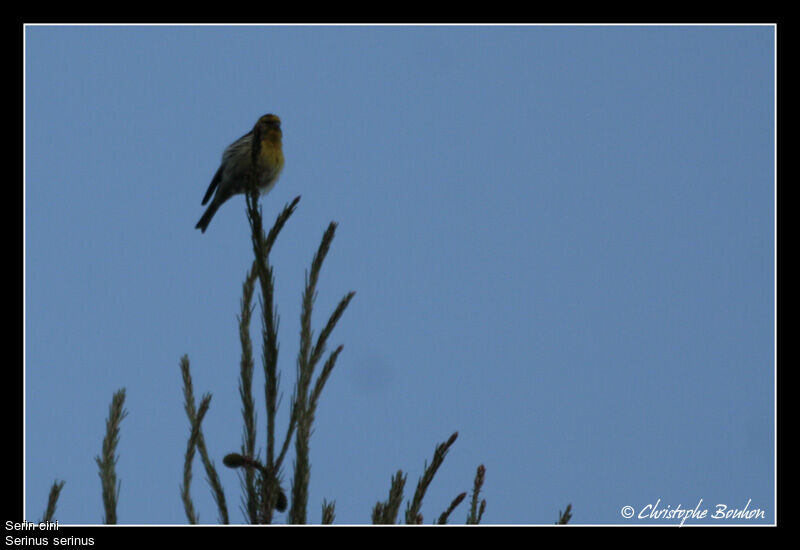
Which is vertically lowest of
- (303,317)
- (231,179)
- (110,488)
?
(110,488)

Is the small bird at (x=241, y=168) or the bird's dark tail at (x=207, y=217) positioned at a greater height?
the small bird at (x=241, y=168)

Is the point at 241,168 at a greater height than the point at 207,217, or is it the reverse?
the point at 241,168

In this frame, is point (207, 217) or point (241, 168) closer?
point (241, 168)

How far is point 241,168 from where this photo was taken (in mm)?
8898

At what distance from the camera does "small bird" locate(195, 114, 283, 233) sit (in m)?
8.79

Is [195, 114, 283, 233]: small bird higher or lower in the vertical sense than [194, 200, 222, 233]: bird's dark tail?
higher

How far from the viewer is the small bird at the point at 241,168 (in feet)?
28.8

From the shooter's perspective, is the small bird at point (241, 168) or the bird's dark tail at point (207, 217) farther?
→ the bird's dark tail at point (207, 217)

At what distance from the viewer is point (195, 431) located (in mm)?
2844

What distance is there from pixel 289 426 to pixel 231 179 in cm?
668
